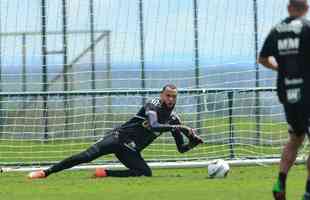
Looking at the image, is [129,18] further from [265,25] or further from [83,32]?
[265,25]

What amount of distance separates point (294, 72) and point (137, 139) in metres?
5.08

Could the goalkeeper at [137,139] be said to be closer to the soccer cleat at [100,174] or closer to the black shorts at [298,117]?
the soccer cleat at [100,174]

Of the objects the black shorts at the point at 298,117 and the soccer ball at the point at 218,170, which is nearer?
the black shorts at the point at 298,117

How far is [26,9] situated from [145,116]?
3.76m

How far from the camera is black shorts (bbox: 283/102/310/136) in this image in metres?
9.20

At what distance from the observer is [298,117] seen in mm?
9242

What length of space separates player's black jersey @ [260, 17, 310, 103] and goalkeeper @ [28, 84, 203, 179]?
4.26 m

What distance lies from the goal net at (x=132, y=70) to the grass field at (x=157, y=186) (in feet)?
6.15

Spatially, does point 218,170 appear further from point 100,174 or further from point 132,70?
point 132,70

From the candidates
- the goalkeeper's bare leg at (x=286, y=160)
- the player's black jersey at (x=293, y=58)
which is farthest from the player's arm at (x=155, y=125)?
the player's black jersey at (x=293, y=58)

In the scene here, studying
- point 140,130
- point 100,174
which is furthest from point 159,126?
point 100,174

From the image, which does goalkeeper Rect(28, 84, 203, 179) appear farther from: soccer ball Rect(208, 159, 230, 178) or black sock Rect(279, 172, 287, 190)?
black sock Rect(279, 172, 287, 190)

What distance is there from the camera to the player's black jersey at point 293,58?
30.3 ft

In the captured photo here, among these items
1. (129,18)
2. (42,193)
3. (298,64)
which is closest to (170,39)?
(129,18)
